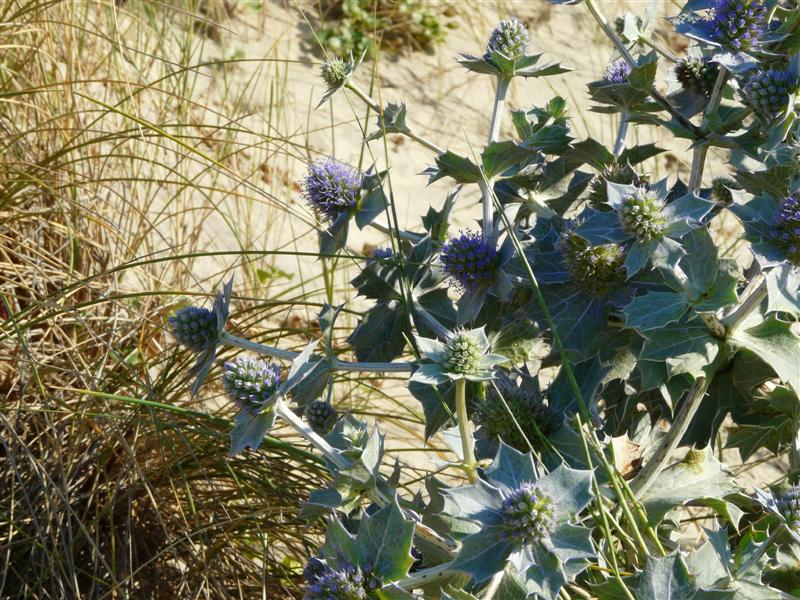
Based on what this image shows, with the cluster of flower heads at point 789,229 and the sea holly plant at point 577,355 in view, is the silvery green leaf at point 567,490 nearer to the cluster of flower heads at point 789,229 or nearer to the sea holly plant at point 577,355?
the sea holly plant at point 577,355

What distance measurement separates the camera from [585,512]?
156cm

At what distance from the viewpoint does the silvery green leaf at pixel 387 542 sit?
4.11ft

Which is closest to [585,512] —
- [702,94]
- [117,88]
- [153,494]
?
[702,94]

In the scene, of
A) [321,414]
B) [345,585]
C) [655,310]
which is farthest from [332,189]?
[345,585]

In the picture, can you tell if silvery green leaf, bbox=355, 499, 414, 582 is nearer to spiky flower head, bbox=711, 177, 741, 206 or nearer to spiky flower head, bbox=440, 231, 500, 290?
spiky flower head, bbox=440, 231, 500, 290

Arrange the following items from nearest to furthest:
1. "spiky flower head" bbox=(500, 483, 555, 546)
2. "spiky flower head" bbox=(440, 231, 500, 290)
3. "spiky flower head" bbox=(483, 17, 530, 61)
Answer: "spiky flower head" bbox=(500, 483, 555, 546) → "spiky flower head" bbox=(440, 231, 500, 290) → "spiky flower head" bbox=(483, 17, 530, 61)

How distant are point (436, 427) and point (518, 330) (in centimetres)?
24

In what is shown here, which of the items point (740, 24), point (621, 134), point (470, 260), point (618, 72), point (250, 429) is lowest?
point (250, 429)

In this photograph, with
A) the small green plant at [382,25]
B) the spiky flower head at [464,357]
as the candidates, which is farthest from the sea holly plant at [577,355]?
the small green plant at [382,25]

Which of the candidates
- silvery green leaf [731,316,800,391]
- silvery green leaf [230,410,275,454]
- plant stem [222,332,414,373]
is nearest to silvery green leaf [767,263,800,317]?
silvery green leaf [731,316,800,391]

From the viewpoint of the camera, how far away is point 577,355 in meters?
1.52

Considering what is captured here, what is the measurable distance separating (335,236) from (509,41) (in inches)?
20.7

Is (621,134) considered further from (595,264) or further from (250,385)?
(250,385)

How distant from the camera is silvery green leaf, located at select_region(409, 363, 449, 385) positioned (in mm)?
1339
